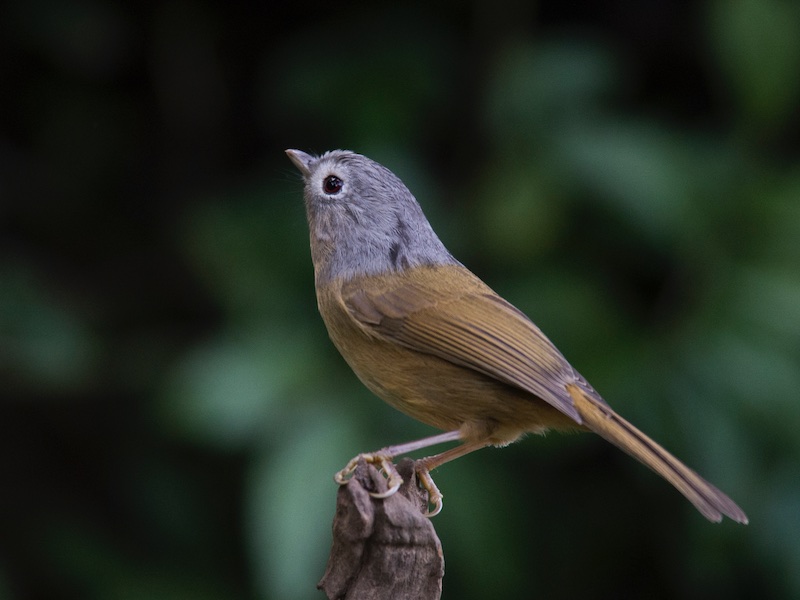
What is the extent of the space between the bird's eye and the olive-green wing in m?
0.44

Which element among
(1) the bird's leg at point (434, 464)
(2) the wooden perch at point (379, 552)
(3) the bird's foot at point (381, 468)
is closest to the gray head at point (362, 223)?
(1) the bird's leg at point (434, 464)

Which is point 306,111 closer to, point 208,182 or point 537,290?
point 208,182

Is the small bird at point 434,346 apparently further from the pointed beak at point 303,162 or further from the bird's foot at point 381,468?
the pointed beak at point 303,162

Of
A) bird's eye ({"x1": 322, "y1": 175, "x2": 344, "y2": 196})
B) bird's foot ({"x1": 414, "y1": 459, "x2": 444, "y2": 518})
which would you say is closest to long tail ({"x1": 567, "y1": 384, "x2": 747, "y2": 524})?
bird's foot ({"x1": 414, "y1": 459, "x2": 444, "y2": 518})

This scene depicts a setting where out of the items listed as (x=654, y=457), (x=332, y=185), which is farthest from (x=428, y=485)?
(x=332, y=185)

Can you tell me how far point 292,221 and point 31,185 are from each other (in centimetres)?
160

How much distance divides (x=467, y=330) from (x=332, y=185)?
83cm

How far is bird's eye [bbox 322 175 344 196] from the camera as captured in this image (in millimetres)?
4035

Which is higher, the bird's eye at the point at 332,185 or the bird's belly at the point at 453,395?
the bird's eye at the point at 332,185

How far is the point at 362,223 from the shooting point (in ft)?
12.9

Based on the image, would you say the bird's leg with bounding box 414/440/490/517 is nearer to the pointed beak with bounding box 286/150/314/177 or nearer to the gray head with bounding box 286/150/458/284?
the gray head with bounding box 286/150/458/284

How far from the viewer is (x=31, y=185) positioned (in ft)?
18.4

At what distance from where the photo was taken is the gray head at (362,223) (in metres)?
3.89

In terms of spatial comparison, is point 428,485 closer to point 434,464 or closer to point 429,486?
point 429,486
